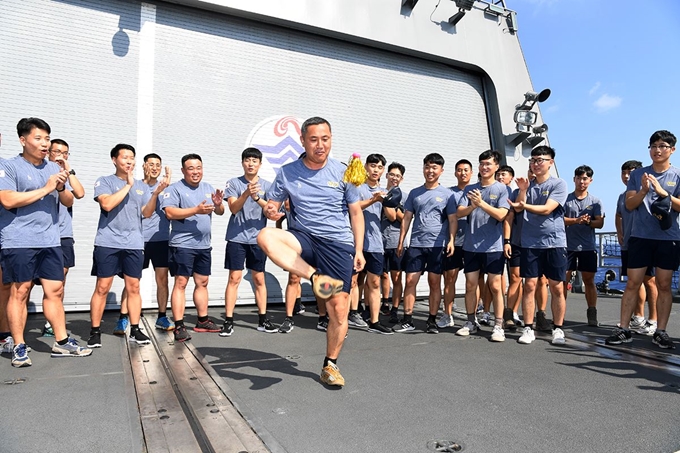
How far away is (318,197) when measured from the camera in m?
3.09

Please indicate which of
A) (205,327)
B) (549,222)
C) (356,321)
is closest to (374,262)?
(356,321)

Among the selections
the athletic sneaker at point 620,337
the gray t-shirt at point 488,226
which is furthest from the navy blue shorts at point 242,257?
the athletic sneaker at point 620,337

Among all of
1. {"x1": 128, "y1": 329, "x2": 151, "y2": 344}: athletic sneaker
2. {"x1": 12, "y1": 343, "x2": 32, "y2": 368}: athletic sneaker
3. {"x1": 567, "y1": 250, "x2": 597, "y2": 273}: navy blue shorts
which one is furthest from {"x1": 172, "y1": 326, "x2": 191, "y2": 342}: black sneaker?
{"x1": 567, "y1": 250, "x2": 597, "y2": 273}: navy blue shorts

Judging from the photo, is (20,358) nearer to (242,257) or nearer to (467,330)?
(242,257)

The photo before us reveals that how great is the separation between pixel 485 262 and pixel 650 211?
1531mm

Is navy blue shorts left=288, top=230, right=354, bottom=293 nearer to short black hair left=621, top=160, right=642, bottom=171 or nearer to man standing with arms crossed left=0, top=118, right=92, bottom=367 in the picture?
man standing with arms crossed left=0, top=118, right=92, bottom=367

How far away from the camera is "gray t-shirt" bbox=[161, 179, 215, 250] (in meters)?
4.48

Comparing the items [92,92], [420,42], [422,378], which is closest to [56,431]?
[422,378]

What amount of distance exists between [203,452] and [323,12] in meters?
6.98

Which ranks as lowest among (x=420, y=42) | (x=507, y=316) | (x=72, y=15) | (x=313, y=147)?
(x=507, y=316)

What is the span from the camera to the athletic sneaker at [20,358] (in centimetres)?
326

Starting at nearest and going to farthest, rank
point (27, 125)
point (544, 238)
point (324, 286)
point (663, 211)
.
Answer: point (324, 286), point (27, 125), point (663, 211), point (544, 238)

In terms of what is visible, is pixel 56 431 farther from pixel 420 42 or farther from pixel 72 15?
pixel 420 42

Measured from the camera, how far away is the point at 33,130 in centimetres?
342
